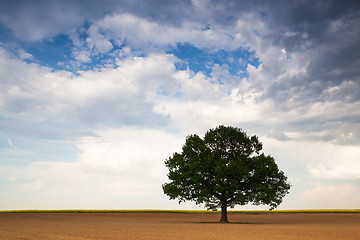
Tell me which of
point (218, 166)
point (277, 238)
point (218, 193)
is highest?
point (218, 166)

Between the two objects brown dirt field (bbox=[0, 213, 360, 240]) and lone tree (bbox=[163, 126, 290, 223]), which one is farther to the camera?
lone tree (bbox=[163, 126, 290, 223])

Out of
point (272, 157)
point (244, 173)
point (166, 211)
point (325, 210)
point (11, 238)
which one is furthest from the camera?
point (325, 210)

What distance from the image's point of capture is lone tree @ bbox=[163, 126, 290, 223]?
46062 millimetres

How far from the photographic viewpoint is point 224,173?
1797 inches

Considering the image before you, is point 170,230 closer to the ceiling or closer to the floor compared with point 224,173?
closer to the floor

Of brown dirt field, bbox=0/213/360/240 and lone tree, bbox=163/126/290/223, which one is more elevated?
lone tree, bbox=163/126/290/223

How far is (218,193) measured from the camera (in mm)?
49125

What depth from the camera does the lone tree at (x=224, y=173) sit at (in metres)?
46.1

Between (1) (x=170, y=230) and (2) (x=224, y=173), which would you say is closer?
(1) (x=170, y=230)

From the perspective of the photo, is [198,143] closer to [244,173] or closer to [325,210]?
[244,173]

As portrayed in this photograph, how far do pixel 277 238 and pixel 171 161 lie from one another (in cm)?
2836

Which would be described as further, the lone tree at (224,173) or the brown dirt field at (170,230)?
the lone tree at (224,173)

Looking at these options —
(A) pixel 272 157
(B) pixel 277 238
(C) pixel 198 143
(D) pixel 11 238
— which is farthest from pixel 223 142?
(D) pixel 11 238

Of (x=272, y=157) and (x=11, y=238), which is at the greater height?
(x=272, y=157)
